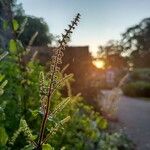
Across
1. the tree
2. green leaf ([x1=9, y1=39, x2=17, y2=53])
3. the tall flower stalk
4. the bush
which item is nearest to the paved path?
green leaf ([x1=9, y1=39, x2=17, y2=53])

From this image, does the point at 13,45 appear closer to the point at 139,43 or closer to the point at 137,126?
the point at 137,126

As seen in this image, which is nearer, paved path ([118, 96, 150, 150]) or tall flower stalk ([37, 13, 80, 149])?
tall flower stalk ([37, 13, 80, 149])

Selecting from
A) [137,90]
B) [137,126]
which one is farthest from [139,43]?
[137,126]

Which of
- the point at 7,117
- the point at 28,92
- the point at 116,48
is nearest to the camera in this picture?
the point at 7,117

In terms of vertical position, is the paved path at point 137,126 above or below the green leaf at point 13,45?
below

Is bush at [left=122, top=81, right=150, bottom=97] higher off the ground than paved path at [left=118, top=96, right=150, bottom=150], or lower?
lower

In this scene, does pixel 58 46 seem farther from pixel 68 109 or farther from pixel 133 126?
pixel 133 126

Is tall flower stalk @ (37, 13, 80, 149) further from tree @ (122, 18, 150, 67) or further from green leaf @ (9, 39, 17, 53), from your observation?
tree @ (122, 18, 150, 67)

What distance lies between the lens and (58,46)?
5.02 ft

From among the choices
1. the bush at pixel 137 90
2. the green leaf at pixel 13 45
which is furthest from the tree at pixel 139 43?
the green leaf at pixel 13 45

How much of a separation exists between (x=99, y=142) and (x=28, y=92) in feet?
6.31

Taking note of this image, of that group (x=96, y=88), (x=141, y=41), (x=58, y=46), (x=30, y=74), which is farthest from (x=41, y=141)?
(x=141, y=41)

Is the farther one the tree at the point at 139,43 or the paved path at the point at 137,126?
the tree at the point at 139,43

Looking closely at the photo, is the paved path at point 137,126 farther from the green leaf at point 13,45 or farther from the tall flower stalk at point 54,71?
the tall flower stalk at point 54,71
